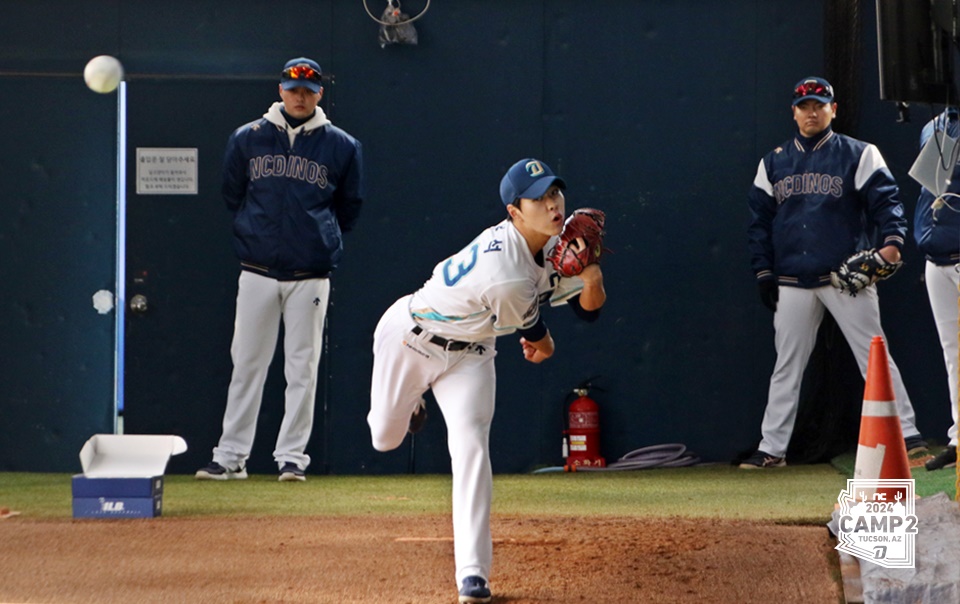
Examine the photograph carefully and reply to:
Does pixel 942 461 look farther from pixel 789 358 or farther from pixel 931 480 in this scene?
pixel 789 358

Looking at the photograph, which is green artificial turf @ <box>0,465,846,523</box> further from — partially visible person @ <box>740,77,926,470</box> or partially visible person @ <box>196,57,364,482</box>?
partially visible person @ <box>740,77,926,470</box>

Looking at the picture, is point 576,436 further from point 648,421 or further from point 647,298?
point 647,298

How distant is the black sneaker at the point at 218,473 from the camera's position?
8.34m

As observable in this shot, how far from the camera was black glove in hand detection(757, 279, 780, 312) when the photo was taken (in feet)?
28.5

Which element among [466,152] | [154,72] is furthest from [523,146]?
[154,72]

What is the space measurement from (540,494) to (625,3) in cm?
386

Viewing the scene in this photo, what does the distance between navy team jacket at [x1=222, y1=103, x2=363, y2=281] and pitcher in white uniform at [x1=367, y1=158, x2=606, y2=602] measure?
126 inches

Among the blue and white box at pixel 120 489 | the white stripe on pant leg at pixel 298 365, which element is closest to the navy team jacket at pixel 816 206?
the white stripe on pant leg at pixel 298 365

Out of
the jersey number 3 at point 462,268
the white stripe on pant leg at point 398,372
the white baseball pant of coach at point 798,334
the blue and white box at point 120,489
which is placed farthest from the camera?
the white baseball pant of coach at point 798,334

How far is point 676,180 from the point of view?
9.27 metres

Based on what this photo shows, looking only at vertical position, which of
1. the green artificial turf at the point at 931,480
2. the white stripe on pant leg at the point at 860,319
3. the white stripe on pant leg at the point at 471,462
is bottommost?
the green artificial turf at the point at 931,480

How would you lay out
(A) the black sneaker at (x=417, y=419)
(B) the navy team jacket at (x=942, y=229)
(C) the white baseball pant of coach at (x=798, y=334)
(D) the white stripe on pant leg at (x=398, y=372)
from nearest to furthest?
1. (D) the white stripe on pant leg at (x=398, y=372)
2. (A) the black sneaker at (x=417, y=419)
3. (B) the navy team jacket at (x=942, y=229)
4. (C) the white baseball pant of coach at (x=798, y=334)

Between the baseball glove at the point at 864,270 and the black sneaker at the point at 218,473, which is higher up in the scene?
the baseball glove at the point at 864,270

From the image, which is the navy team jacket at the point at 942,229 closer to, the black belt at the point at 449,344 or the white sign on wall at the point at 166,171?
the black belt at the point at 449,344
